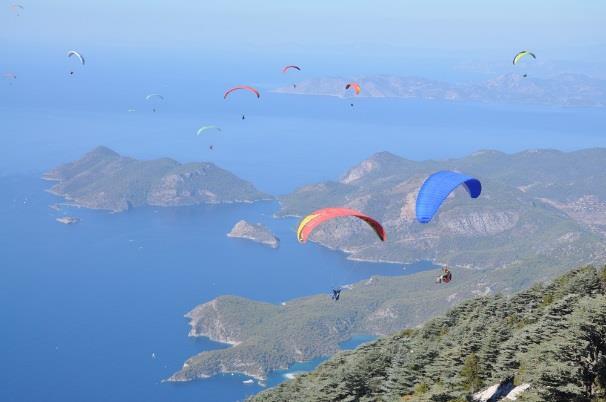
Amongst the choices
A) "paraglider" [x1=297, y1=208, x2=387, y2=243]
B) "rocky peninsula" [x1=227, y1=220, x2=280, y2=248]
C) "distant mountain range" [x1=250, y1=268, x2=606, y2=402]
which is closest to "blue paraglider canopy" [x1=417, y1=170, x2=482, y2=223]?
"paraglider" [x1=297, y1=208, x2=387, y2=243]

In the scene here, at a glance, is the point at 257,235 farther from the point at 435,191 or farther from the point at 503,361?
the point at 503,361

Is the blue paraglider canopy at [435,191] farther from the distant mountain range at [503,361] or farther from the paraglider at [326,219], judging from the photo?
the distant mountain range at [503,361]

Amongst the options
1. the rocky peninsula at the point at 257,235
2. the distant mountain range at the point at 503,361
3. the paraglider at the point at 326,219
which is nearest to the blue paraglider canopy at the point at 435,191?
the paraglider at the point at 326,219

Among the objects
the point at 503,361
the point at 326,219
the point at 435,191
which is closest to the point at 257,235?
the point at 326,219

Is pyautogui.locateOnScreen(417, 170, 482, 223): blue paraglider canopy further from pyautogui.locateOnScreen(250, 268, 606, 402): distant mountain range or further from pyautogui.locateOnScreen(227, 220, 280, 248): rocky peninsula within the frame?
pyautogui.locateOnScreen(227, 220, 280, 248): rocky peninsula

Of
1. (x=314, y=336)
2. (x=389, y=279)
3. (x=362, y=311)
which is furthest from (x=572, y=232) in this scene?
(x=314, y=336)

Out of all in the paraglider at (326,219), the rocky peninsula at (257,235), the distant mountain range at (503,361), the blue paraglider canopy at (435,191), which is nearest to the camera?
the distant mountain range at (503,361)

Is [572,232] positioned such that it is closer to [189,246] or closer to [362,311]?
[362,311]
